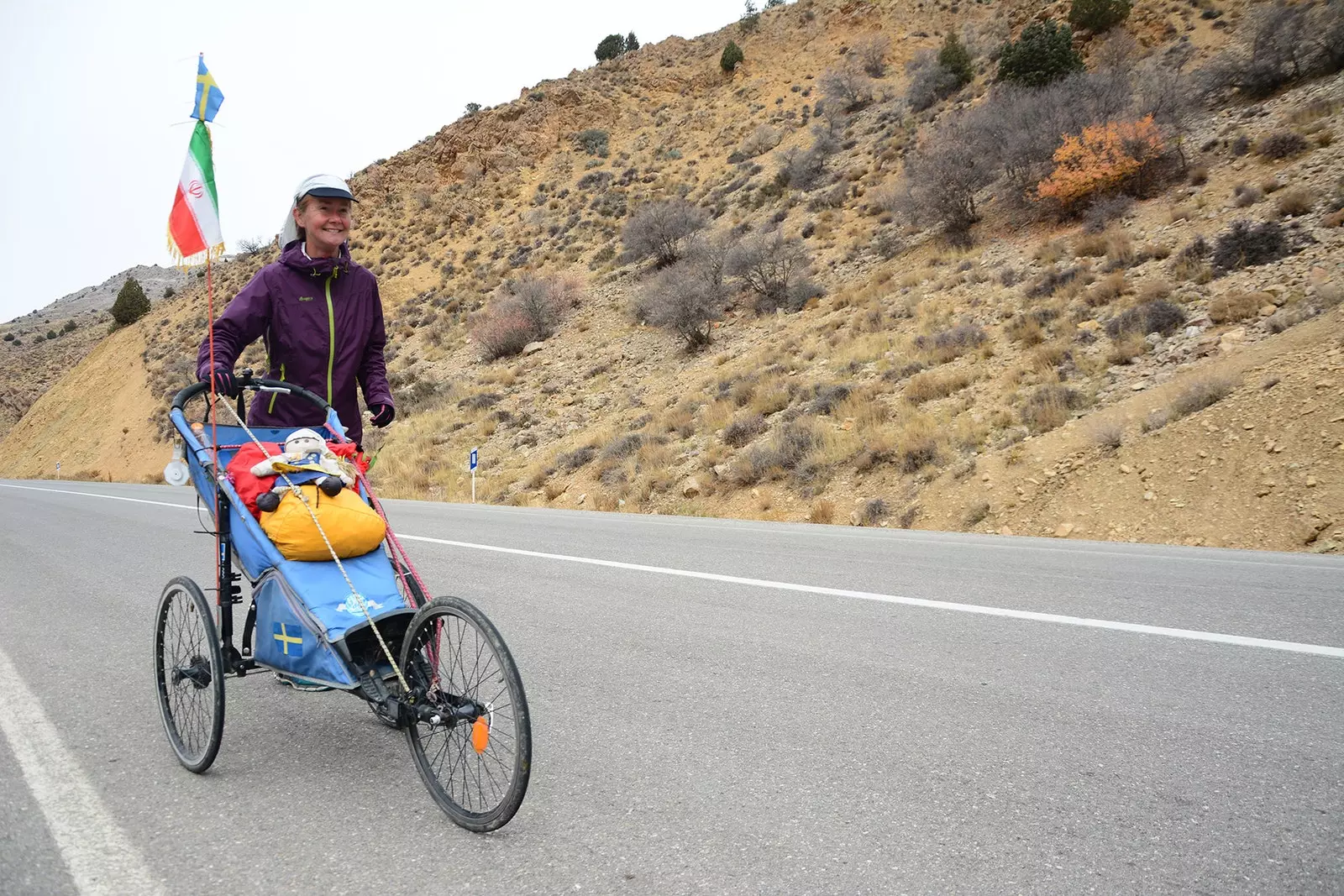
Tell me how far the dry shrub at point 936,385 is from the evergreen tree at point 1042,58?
16767 mm

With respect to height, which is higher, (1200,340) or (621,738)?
(621,738)

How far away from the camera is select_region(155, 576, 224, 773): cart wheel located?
331 centimetres

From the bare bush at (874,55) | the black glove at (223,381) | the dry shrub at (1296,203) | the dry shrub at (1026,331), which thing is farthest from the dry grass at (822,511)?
the bare bush at (874,55)

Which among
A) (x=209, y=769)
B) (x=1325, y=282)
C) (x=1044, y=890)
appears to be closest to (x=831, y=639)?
(x=1044, y=890)

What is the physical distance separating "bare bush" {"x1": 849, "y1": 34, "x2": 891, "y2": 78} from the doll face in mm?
46094

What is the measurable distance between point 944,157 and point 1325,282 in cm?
1254

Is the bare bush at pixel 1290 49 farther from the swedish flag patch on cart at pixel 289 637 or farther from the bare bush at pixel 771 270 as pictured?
the swedish flag patch on cart at pixel 289 637

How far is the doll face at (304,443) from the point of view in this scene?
11.2ft

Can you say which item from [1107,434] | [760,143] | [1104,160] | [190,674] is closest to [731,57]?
[760,143]

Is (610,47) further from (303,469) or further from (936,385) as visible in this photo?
(303,469)

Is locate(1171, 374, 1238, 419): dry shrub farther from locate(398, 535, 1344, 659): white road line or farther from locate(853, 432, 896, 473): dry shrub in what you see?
locate(398, 535, 1344, 659): white road line

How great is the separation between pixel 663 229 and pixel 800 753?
30.7m

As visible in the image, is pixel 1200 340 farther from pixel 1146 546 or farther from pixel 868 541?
pixel 868 541

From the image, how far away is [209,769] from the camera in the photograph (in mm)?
3430
